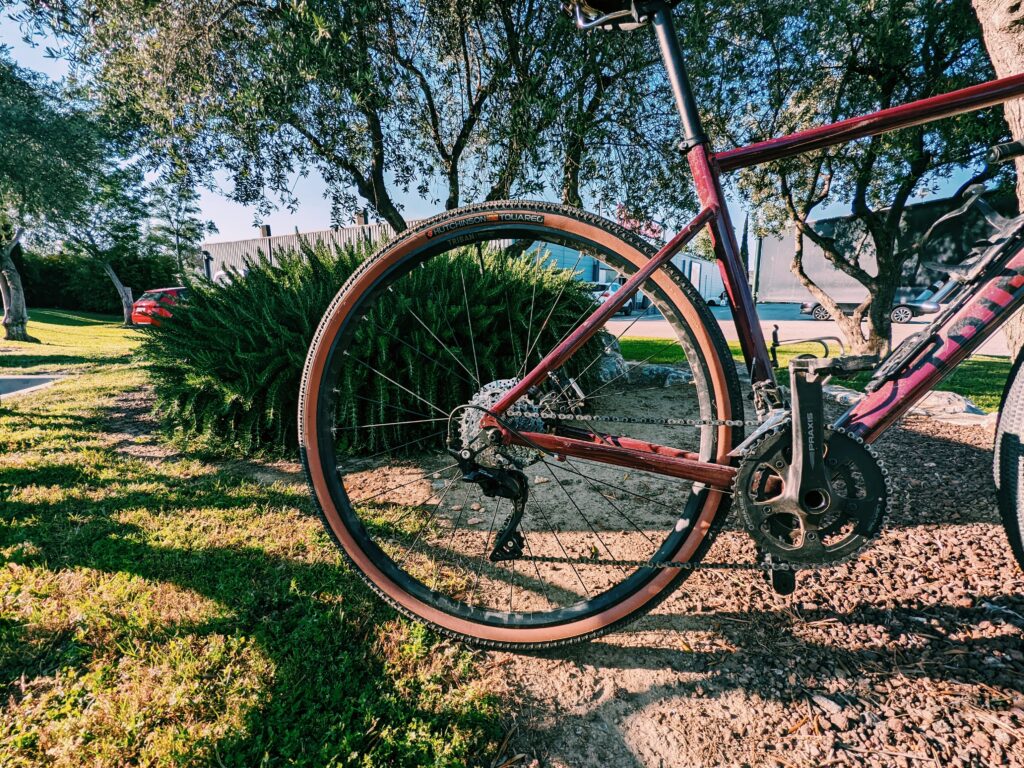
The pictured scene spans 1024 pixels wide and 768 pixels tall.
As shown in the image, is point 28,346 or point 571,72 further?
point 28,346

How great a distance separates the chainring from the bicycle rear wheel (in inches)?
3.7

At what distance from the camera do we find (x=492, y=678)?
4.36 feet

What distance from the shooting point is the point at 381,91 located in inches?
191

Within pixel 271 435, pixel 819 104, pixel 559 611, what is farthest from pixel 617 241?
pixel 819 104

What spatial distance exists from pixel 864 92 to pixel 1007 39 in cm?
519

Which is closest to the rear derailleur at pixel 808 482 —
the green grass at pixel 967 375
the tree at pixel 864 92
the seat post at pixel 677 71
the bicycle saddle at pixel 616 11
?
the seat post at pixel 677 71

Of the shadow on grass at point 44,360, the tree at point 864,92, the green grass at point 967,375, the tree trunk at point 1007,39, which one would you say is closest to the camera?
the tree trunk at point 1007,39

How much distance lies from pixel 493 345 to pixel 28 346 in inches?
475

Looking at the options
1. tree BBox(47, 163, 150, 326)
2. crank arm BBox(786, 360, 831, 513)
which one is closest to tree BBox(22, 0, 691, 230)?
crank arm BBox(786, 360, 831, 513)

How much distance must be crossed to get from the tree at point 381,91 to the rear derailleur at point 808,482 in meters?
2.88

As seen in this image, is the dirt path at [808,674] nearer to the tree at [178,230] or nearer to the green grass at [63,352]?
the green grass at [63,352]

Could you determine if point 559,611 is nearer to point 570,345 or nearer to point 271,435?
point 570,345

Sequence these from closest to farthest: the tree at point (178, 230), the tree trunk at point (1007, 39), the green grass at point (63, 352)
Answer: the tree trunk at point (1007, 39) < the green grass at point (63, 352) < the tree at point (178, 230)

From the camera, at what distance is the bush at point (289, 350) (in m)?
3.10
